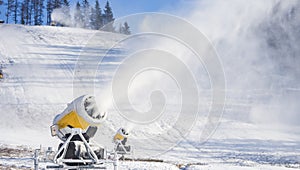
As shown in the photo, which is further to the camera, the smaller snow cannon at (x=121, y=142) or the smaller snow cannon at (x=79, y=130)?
the smaller snow cannon at (x=121, y=142)

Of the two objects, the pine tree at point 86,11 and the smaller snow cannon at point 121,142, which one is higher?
the pine tree at point 86,11

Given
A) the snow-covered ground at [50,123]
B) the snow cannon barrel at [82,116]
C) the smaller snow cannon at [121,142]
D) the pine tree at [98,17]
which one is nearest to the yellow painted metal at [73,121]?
the snow cannon barrel at [82,116]

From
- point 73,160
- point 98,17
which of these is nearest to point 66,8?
point 98,17

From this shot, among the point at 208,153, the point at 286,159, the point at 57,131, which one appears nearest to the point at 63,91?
the point at 208,153

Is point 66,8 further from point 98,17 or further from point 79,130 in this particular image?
point 79,130

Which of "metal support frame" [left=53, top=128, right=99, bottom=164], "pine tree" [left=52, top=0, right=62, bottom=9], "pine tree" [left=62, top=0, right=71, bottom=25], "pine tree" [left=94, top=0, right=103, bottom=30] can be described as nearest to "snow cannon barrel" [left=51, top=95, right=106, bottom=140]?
"metal support frame" [left=53, top=128, right=99, bottom=164]

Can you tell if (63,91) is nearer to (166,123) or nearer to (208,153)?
(166,123)

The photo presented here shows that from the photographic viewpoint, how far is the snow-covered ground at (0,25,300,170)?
2406cm

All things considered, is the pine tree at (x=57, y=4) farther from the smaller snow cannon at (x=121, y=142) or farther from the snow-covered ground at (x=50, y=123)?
the smaller snow cannon at (x=121, y=142)

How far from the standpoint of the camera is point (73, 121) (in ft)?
32.8

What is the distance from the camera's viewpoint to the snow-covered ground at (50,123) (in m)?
24.1

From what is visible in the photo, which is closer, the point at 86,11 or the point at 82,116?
the point at 82,116

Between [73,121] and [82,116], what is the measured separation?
46 cm

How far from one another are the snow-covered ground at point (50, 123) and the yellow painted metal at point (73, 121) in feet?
21.9
